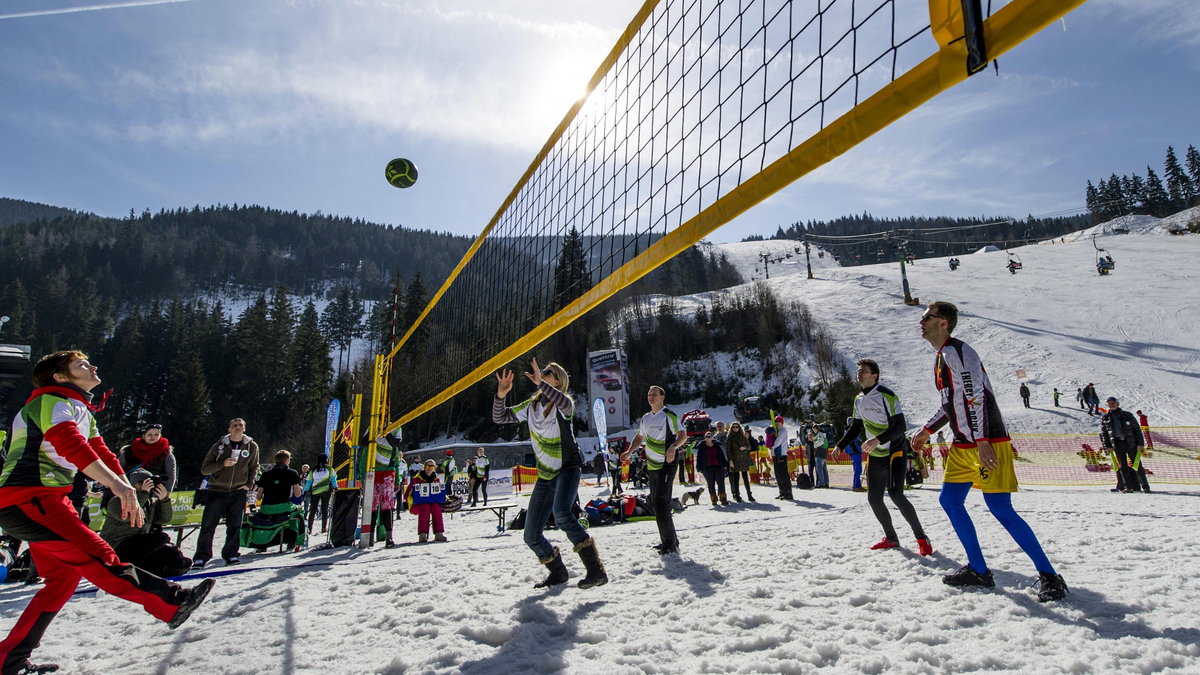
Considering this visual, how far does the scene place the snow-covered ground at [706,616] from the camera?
7.01 feet

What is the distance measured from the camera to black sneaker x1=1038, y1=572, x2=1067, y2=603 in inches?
104

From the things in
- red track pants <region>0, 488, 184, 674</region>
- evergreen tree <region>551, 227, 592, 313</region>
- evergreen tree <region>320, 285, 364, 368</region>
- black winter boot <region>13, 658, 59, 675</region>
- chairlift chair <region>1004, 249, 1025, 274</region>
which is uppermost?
evergreen tree <region>320, 285, 364, 368</region>

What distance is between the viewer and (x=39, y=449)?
8.07 feet

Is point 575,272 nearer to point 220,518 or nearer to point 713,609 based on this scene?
point 713,609

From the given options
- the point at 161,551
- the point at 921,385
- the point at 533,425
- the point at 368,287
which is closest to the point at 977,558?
the point at 533,425

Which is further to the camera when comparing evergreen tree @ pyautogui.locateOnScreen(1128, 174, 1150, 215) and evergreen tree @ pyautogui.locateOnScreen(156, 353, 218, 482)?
evergreen tree @ pyautogui.locateOnScreen(1128, 174, 1150, 215)

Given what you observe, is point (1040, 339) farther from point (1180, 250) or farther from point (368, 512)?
point (368, 512)

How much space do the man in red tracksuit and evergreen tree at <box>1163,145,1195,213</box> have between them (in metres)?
101

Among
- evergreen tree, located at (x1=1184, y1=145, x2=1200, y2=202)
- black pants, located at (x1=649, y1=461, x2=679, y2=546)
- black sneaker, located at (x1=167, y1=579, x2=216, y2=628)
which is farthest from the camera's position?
evergreen tree, located at (x1=1184, y1=145, x2=1200, y2=202)

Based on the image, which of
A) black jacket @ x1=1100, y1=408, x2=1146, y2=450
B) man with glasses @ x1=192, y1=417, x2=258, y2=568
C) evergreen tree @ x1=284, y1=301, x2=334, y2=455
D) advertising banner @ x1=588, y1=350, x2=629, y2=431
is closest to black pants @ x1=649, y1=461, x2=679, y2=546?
man with glasses @ x1=192, y1=417, x2=258, y2=568

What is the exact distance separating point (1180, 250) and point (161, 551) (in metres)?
69.7

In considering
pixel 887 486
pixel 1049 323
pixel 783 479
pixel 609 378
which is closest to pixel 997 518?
pixel 887 486

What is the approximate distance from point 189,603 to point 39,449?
0.94 metres

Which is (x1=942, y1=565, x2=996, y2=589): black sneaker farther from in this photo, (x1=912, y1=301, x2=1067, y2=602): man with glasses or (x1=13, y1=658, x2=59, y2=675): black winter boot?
(x1=13, y1=658, x2=59, y2=675): black winter boot
